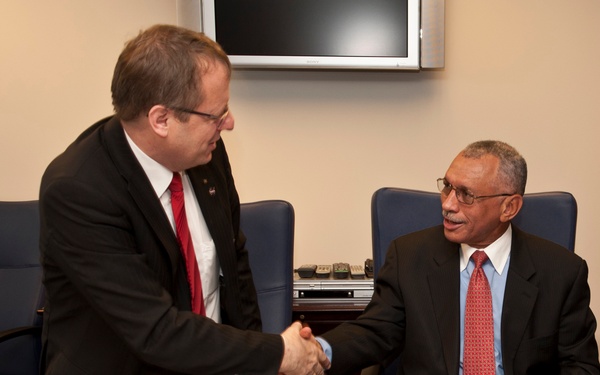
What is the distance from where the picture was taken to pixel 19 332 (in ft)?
7.88

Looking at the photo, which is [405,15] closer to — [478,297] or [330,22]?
[330,22]

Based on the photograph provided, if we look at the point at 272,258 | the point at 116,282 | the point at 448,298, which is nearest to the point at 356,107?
the point at 272,258

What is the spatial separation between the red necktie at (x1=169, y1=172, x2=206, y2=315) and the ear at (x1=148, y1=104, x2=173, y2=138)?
0.65ft

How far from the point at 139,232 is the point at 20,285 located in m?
1.30

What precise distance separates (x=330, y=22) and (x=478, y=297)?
1.48m

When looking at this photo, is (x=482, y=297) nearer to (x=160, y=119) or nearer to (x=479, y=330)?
(x=479, y=330)

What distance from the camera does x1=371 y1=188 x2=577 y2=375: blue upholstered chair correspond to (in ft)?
7.72

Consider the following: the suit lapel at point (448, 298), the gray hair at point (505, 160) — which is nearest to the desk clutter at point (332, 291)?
the suit lapel at point (448, 298)

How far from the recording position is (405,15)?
Result: 2.96 metres

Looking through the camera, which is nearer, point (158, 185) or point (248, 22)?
point (158, 185)

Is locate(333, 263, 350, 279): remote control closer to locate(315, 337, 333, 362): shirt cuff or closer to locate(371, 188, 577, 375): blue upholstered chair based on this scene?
locate(371, 188, 577, 375): blue upholstered chair

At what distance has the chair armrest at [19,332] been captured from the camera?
2.34m

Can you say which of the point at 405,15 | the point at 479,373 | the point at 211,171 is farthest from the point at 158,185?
the point at 405,15

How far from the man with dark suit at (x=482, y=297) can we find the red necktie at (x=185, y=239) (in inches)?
19.6
